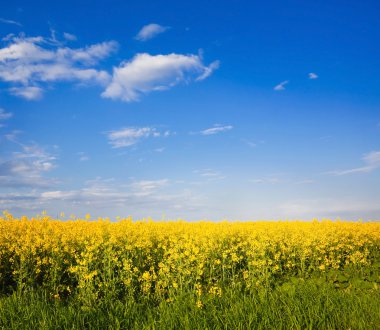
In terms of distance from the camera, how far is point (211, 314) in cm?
675

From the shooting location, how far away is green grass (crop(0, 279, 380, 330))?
20.9ft

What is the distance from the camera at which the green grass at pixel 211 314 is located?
6359 millimetres

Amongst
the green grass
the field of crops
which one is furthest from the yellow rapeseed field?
the green grass

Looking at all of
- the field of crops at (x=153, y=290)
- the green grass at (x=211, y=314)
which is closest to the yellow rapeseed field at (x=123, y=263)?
the field of crops at (x=153, y=290)

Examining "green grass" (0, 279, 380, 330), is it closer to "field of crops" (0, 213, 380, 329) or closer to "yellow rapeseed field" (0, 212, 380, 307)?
"field of crops" (0, 213, 380, 329)

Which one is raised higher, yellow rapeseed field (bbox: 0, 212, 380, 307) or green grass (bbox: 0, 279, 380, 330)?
yellow rapeseed field (bbox: 0, 212, 380, 307)

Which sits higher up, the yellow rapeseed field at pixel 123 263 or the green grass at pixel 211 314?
the yellow rapeseed field at pixel 123 263

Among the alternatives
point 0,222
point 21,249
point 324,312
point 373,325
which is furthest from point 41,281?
point 373,325

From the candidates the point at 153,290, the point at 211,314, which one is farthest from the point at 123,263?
the point at 211,314

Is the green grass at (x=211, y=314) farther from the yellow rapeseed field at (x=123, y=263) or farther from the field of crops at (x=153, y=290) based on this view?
the yellow rapeseed field at (x=123, y=263)

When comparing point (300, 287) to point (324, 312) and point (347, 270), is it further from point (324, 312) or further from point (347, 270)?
point (347, 270)

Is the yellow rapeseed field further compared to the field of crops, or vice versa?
the yellow rapeseed field

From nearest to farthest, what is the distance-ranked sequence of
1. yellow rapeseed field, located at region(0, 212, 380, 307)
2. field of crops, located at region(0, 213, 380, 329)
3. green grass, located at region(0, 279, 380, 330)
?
green grass, located at region(0, 279, 380, 330) → field of crops, located at region(0, 213, 380, 329) → yellow rapeseed field, located at region(0, 212, 380, 307)

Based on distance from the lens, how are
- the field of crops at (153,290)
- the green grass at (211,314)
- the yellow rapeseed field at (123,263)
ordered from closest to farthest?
the green grass at (211,314) < the field of crops at (153,290) < the yellow rapeseed field at (123,263)
